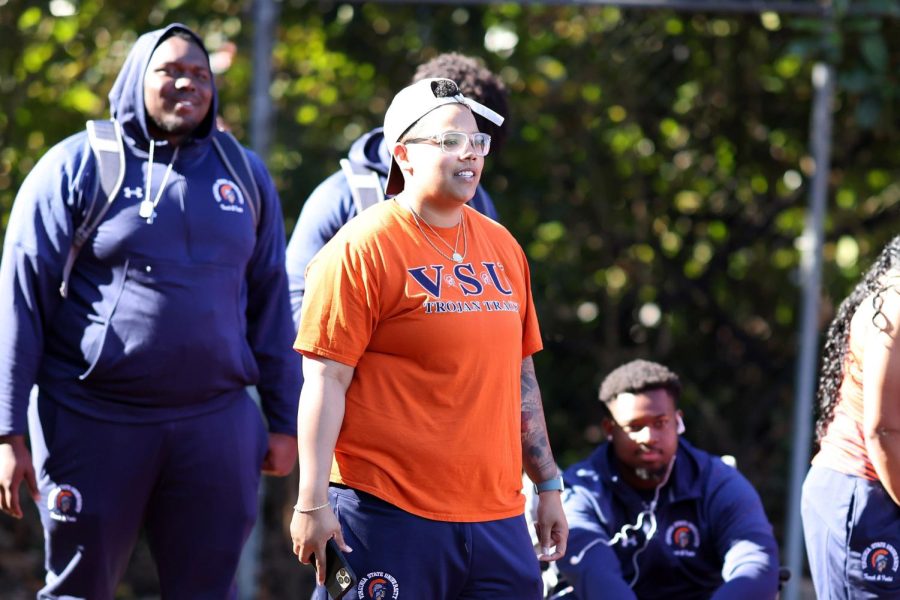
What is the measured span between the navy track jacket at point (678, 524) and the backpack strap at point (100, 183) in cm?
168

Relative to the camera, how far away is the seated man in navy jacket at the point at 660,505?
4102 mm

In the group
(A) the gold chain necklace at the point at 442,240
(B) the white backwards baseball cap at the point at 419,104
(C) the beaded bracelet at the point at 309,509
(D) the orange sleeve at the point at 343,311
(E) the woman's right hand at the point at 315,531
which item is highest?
(B) the white backwards baseball cap at the point at 419,104

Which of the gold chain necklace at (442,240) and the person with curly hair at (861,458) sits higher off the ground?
the gold chain necklace at (442,240)

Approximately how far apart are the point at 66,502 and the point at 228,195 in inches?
39.0

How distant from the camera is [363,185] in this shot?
396 centimetres

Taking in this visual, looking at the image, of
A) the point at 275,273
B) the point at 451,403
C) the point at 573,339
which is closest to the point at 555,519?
the point at 451,403

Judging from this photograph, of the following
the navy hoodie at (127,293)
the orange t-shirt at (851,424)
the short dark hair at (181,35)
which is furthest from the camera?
the short dark hair at (181,35)

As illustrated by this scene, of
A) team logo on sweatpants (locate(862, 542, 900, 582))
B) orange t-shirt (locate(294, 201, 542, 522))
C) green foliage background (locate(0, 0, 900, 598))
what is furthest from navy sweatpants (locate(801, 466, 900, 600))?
green foliage background (locate(0, 0, 900, 598))

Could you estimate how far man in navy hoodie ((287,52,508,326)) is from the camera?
3.97m

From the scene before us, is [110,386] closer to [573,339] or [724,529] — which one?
[724,529]

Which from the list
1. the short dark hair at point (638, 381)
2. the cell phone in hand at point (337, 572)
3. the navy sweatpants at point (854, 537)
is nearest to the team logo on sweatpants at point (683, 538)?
the short dark hair at point (638, 381)

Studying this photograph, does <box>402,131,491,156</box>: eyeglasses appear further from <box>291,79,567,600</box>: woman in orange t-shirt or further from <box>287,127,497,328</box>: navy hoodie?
<box>287,127,497,328</box>: navy hoodie

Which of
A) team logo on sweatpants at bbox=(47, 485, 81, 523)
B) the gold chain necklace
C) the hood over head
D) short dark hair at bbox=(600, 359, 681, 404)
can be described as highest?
the hood over head

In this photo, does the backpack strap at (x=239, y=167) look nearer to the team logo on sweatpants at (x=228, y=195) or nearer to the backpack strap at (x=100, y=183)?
the team logo on sweatpants at (x=228, y=195)
